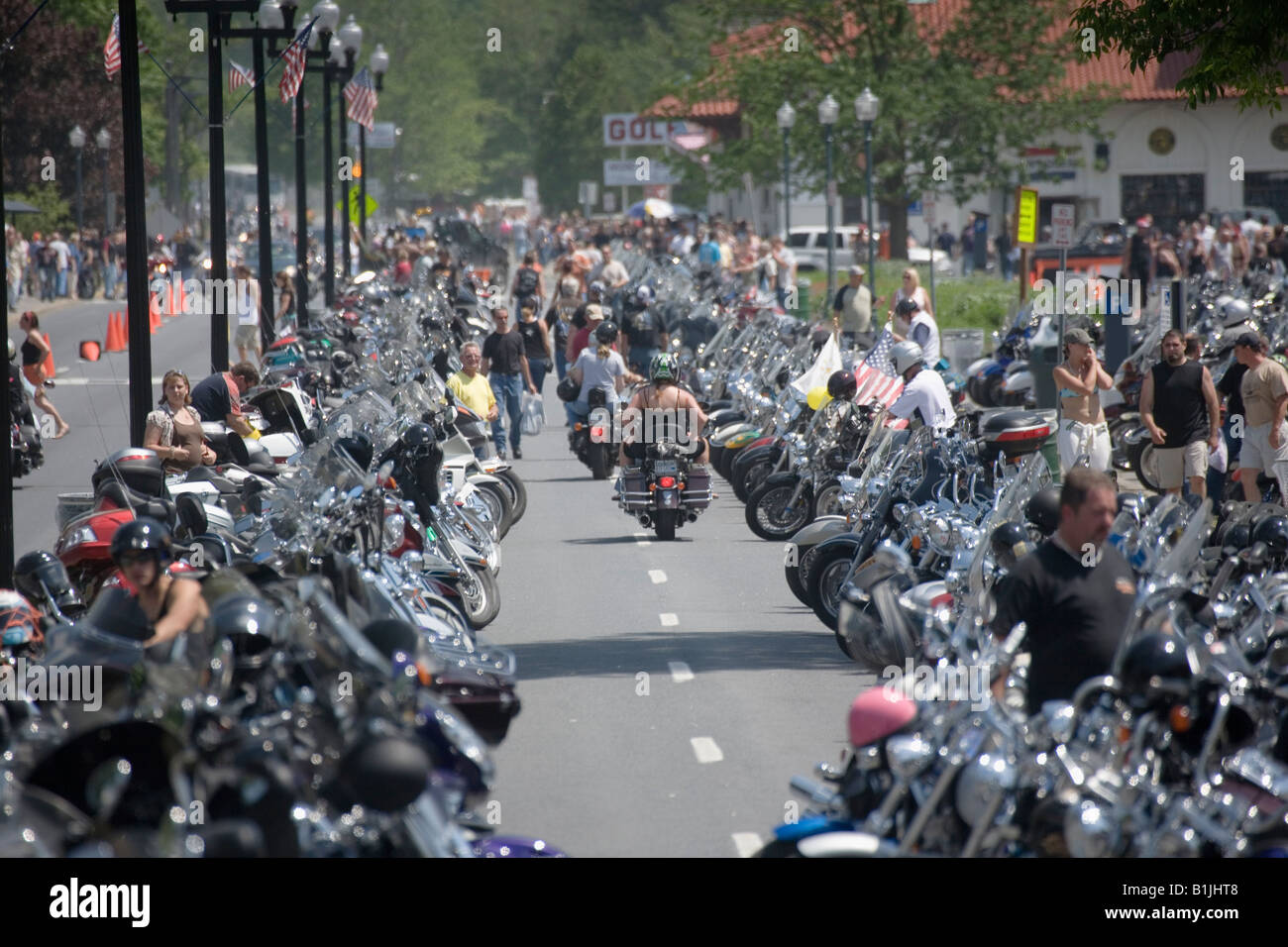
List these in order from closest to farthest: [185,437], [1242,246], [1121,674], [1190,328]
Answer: [1121,674]
[185,437]
[1190,328]
[1242,246]

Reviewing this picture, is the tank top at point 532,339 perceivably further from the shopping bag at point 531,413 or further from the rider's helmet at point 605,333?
the rider's helmet at point 605,333

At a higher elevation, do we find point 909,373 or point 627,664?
point 909,373

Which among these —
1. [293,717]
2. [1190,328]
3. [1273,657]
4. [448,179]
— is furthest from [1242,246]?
[448,179]

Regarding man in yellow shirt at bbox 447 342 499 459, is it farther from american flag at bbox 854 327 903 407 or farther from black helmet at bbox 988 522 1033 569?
black helmet at bbox 988 522 1033 569

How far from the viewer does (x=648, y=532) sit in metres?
17.2

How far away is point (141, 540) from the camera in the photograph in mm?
7066

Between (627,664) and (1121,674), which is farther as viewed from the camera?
(627,664)

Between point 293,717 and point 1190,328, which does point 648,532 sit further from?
point 293,717

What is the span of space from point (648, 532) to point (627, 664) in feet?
18.5

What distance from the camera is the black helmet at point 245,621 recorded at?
6.11 metres

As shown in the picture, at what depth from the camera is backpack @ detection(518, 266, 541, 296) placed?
1272 inches

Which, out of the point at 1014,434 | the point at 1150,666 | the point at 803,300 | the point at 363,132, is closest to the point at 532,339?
the point at 1014,434
